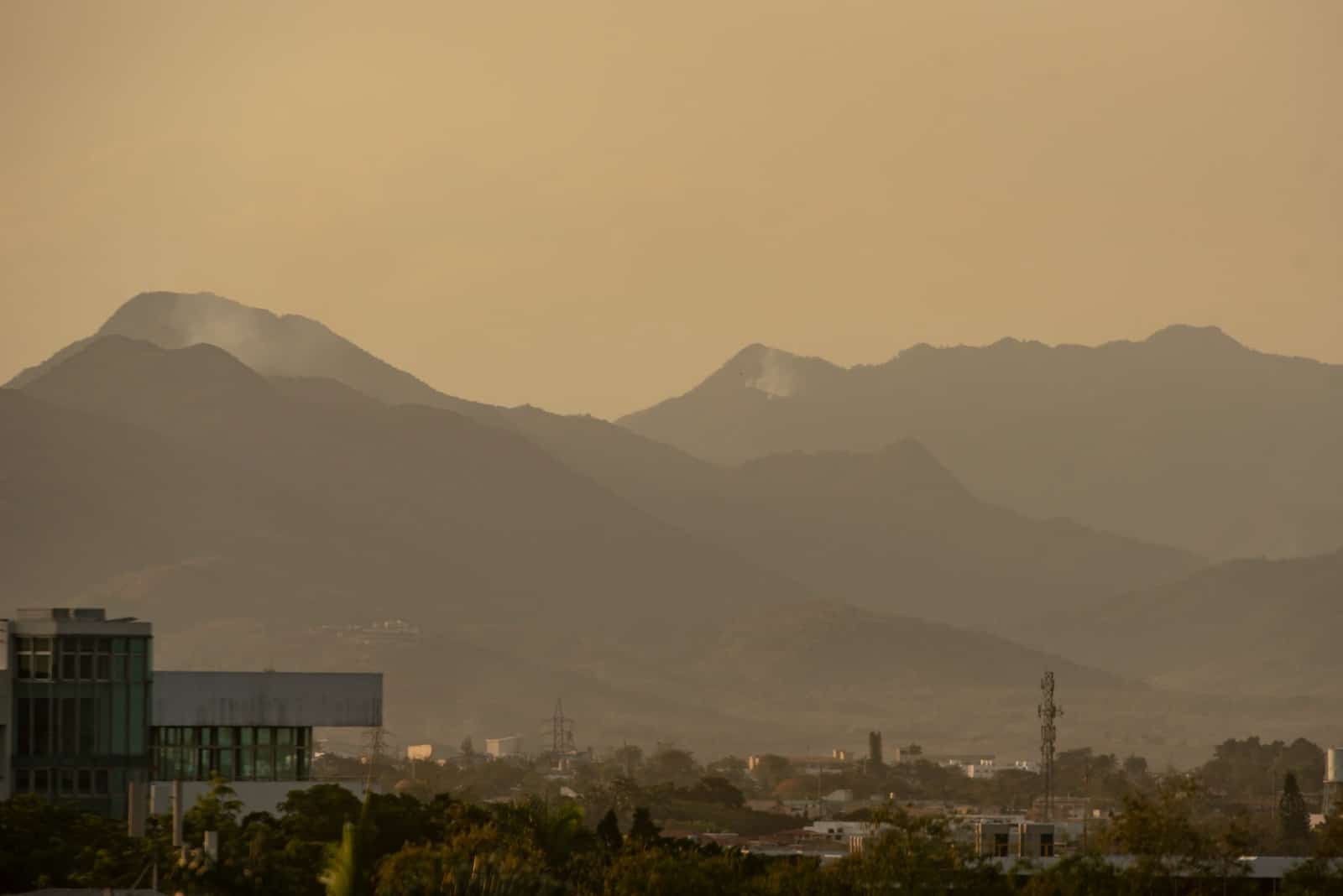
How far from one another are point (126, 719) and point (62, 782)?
485 centimetres

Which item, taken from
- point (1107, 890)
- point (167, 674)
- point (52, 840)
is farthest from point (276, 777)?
point (1107, 890)

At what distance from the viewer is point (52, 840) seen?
126688mm

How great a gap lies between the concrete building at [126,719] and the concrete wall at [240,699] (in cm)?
7

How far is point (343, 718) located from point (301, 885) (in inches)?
2651

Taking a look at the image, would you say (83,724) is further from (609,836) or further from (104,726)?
(609,836)

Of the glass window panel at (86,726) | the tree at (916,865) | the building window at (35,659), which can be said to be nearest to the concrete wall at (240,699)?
the glass window panel at (86,726)

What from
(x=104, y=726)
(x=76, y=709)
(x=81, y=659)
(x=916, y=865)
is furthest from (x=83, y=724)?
(x=916, y=865)

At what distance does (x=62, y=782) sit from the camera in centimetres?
16012

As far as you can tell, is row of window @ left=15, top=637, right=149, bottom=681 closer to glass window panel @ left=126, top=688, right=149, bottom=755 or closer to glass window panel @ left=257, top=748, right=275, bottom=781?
glass window panel @ left=126, top=688, right=149, bottom=755

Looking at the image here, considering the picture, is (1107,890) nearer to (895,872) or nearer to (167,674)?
(895,872)

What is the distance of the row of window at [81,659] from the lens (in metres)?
160

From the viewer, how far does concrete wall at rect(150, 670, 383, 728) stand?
16388cm

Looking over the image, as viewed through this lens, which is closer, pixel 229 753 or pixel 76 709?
pixel 76 709

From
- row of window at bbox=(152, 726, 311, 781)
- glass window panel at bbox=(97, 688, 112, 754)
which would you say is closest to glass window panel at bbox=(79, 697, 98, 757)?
glass window panel at bbox=(97, 688, 112, 754)
